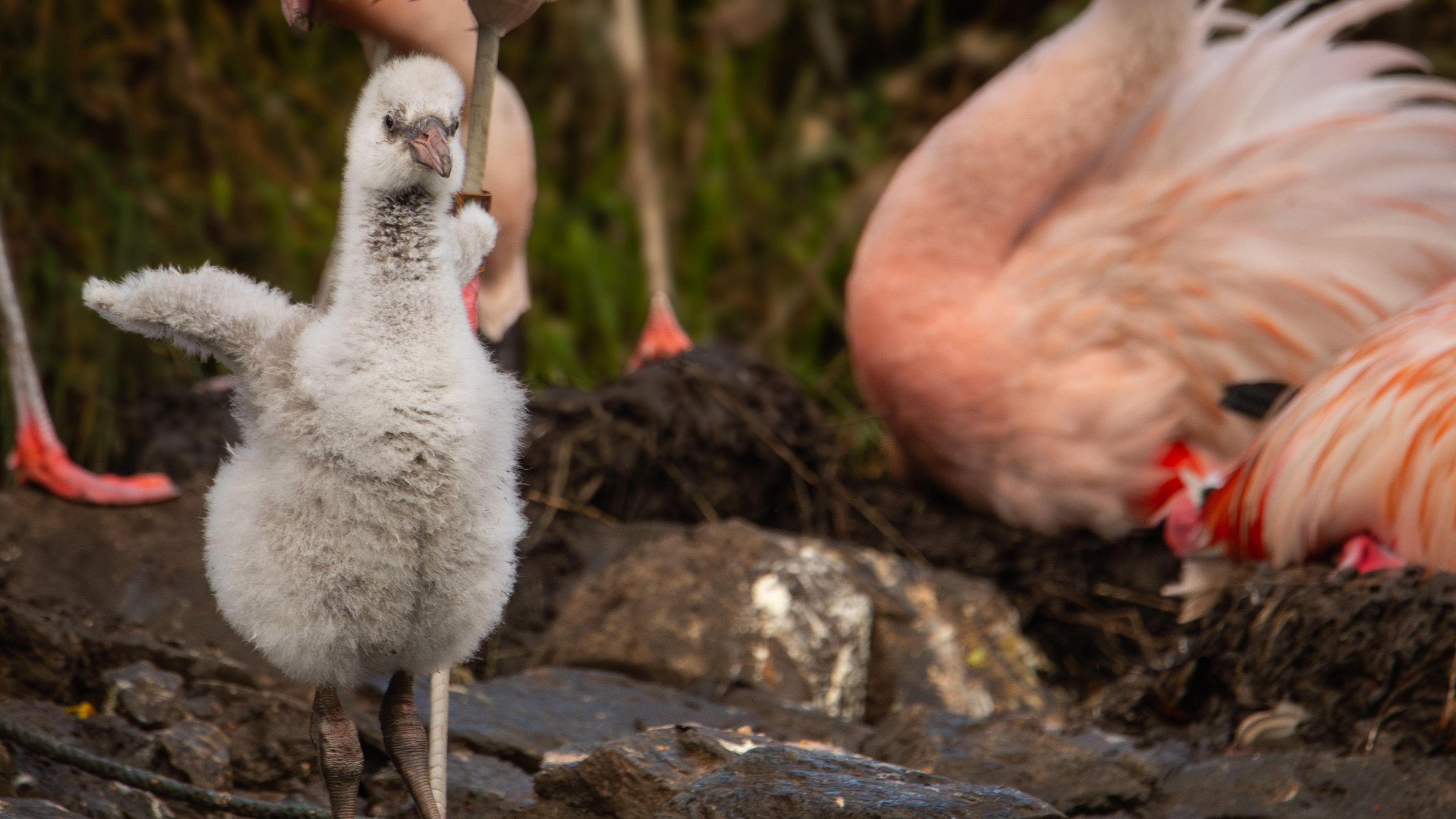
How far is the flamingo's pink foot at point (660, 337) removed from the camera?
464cm

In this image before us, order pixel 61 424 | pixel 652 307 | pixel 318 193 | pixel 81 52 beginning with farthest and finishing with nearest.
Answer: pixel 318 193 < pixel 81 52 < pixel 652 307 < pixel 61 424

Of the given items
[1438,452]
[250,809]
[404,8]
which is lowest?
[250,809]

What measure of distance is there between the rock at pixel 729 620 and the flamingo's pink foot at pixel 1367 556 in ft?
3.21

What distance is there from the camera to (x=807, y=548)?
3.44 metres

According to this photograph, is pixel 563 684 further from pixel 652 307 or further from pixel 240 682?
pixel 652 307

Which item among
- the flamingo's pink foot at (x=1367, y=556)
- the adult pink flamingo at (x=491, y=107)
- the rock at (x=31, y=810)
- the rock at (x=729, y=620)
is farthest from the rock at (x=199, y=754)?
the flamingo's pink foot at (x=1367, y=556)

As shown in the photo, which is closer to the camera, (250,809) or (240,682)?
(250,809)

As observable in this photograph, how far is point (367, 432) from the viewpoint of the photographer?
1.77 m

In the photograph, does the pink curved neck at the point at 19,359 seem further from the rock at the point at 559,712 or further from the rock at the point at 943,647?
the rock at the point at 943,647

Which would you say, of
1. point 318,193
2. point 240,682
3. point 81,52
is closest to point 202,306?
point 240,682

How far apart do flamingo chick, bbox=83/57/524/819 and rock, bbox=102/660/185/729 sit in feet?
2.23

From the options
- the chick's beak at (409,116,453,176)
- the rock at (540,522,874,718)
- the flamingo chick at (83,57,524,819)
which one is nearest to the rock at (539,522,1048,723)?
the rock at (540,522,874,718)

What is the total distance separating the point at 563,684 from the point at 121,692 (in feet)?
2.61

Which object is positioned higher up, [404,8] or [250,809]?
[404,8]
